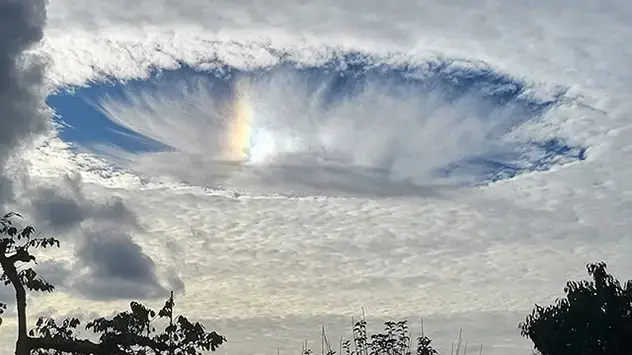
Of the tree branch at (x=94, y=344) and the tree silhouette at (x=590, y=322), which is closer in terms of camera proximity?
the tree branch at (x=94, y=344)

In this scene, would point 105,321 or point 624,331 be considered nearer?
point 105,321

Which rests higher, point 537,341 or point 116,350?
point 537,341

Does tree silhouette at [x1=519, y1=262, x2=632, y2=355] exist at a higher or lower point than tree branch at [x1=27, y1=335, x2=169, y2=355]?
higher

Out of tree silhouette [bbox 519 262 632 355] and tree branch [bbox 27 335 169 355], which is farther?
tree silhouette [bbox 519 262 632 355]

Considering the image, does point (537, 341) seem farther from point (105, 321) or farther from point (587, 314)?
point (105, 321)

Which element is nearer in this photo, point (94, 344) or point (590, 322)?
point (94, 344)

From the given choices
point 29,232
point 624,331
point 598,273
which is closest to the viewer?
point 29,232

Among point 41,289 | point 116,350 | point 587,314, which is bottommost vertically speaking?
point 116,350

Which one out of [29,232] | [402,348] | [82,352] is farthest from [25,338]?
[402,348]
